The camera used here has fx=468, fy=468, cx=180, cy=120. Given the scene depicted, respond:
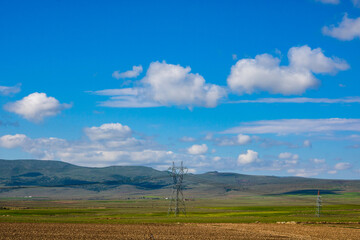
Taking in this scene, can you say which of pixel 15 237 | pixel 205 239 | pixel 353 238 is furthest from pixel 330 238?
pixel 15 237

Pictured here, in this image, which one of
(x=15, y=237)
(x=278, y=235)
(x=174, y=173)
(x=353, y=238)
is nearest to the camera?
(x=15, y=237)

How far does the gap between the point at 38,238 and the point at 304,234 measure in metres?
33.8

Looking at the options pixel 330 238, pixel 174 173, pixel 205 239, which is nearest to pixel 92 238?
pixel 205 239

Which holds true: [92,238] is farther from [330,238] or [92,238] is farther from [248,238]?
[330,238]

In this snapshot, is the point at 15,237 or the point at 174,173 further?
the point at 174,173

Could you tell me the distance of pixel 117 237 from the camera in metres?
52.2

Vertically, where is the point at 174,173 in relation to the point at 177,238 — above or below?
above

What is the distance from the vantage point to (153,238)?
169 ft

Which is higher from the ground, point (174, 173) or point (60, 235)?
point (174, 173)

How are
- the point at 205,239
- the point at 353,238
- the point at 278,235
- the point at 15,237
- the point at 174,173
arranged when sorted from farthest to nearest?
the point at 174,173 → the point at 278,235 → the point at 353,238 → the point at 205,239 → the point at 15,237

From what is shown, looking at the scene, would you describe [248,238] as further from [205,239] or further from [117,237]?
[117,237]

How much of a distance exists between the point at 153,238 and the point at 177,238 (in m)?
2.76

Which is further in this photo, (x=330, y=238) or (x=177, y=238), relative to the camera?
(x=330, y=238)

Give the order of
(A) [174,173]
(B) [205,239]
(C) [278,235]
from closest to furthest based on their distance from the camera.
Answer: (B) [205,239]
(C) [278,235]
(A) [174,173]
